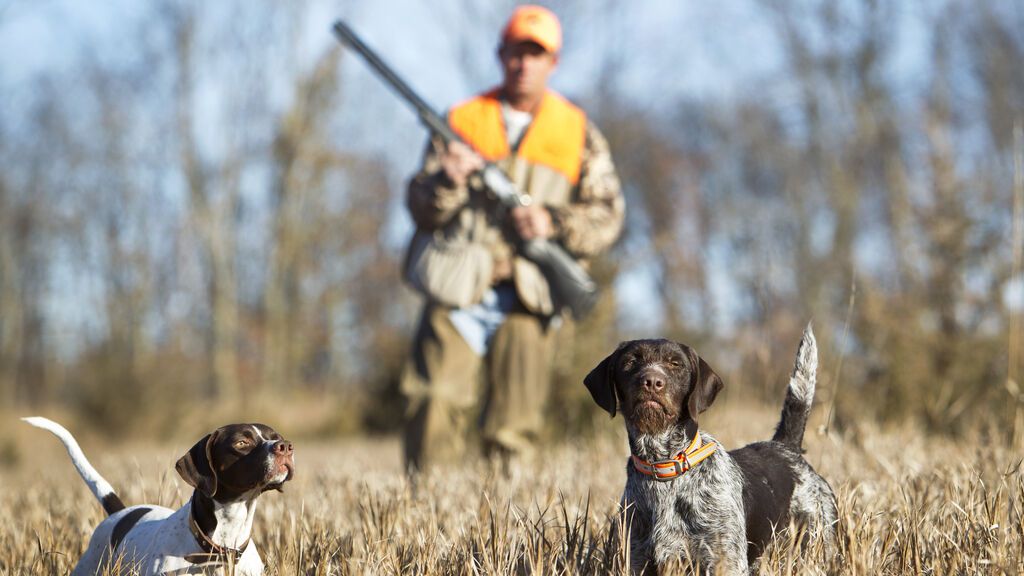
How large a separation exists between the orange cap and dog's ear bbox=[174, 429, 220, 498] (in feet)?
12.0

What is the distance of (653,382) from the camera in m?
2.88

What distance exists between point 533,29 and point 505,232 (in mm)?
1161

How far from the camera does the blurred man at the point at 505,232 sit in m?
6.01

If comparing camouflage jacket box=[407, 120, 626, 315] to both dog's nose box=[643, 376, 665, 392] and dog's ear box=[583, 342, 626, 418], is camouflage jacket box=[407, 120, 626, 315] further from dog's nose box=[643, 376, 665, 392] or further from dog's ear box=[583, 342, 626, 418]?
dog's nose box=[643, 376, 665, 392]

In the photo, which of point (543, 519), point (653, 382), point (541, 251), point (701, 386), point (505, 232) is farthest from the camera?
point (505, 232)

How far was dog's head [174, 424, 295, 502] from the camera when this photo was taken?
2.85m

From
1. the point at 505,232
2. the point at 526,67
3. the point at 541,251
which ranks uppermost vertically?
the point at 526,67

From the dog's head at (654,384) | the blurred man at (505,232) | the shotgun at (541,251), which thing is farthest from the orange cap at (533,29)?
the dog's head at (654,384)

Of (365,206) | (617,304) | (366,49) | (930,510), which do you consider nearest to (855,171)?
(365,206)

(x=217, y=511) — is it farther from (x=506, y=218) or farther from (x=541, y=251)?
(x=506, y=218)

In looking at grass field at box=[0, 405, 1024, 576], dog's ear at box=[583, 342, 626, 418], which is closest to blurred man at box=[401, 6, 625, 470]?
grass field at box=[0, 405, 1024, 576]

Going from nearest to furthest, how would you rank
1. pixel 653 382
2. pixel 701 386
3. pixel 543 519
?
pixel 653 382 < pixel 701 386 < pixel 543 519

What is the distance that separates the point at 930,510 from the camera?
350 cm

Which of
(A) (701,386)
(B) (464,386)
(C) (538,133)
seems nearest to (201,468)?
(A) (701,386)
